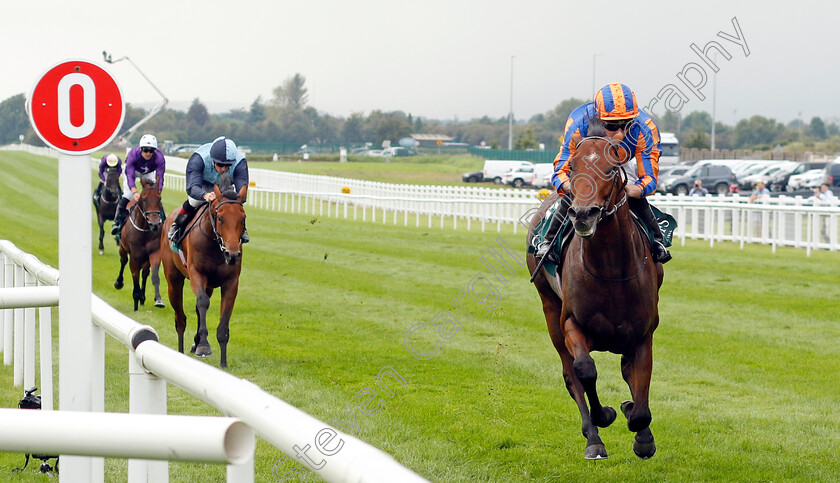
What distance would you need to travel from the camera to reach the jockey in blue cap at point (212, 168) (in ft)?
29.4

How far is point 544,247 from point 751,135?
11361 cm

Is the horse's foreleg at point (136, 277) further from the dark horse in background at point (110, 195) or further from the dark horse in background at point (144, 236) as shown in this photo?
the dark horse in background at point (110, 195)

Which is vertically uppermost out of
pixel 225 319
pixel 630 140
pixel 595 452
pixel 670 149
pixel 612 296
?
pixel 670 149

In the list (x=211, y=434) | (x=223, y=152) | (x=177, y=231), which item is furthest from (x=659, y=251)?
(x=177, y=231)

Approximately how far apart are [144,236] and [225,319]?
166 inches

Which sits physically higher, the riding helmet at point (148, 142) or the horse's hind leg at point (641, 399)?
the riding helmet at point (148, 142)

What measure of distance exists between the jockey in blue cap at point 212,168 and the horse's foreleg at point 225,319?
1.58 ft

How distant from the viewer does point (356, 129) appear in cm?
10281

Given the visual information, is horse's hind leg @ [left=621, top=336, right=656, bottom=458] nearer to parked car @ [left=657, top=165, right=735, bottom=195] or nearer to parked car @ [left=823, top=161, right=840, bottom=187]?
parked car @ [left=823, top=161, right=840, bottom=187]

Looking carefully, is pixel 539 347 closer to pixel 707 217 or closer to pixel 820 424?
pixel 820 424

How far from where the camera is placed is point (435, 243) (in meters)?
21.7

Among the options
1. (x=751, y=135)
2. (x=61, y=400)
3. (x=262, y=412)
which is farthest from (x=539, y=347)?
(x=751, y=135)

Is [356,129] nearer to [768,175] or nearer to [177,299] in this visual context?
[768,175]

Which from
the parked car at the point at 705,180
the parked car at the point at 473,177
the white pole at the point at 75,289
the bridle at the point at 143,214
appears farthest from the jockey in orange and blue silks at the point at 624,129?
the parked car at the point at 473,177
